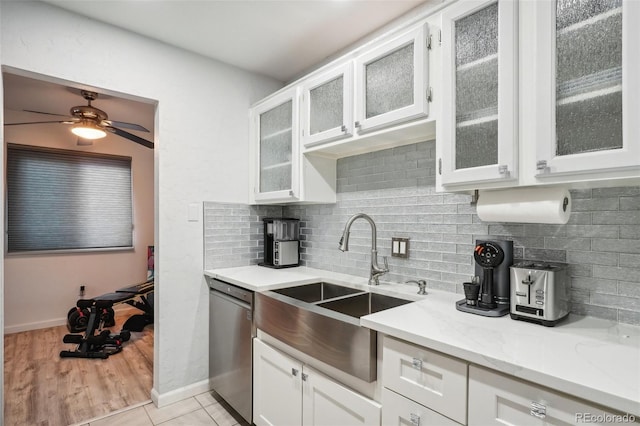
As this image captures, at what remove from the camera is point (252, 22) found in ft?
6.82

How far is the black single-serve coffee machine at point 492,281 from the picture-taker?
4.50 feet

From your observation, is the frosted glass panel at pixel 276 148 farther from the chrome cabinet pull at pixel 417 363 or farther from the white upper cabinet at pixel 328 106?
the chrome cabinet pull at pixel 417 363

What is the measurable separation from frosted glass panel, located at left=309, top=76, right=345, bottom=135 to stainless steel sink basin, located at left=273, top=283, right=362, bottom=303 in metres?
1.02

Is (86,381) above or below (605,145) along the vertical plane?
below

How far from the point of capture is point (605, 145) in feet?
3.35

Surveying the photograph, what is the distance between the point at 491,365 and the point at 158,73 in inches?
100

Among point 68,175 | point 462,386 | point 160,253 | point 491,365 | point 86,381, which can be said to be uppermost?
point 68,175

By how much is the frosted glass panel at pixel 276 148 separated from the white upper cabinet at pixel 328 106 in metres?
0.22

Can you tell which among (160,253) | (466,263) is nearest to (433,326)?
(466,263)

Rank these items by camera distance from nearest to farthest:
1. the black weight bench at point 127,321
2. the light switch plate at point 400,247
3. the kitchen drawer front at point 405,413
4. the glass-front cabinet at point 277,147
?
the kitchen drawer front at point 405,413 → the light switch plate at point 400,247 → the glass-front cabinet at point 277,147 → the black weight bench at point 127,321

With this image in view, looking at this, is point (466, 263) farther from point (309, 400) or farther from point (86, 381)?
point (86, 381)

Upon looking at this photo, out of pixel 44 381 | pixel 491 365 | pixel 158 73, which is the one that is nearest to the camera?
pixel 491 365

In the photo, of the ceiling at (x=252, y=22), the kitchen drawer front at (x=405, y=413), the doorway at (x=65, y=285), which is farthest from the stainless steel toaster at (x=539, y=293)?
the doorway at (x=65, y=285)

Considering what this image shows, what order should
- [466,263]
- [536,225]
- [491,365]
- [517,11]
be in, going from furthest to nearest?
[466,263] → [536,225] → [517,11] → [491,365]
